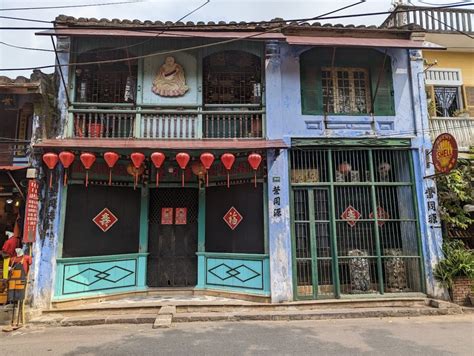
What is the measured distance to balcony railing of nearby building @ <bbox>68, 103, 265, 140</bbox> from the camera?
9.53 metres

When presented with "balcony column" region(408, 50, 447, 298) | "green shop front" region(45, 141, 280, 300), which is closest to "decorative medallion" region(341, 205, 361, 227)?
"balcony column" region(408, 50, 447, 298)

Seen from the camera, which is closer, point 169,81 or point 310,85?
point 169,81

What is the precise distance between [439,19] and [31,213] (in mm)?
13871

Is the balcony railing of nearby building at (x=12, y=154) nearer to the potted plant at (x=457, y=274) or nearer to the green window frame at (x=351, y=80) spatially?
the green window frame at (x=351, y=80)

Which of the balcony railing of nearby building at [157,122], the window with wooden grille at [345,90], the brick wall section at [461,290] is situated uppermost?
the window with wooden grille at [345,90]

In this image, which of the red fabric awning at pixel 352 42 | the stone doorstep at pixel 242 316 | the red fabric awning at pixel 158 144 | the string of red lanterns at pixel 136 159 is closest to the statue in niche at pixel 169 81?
the red fabric awning at pixel 158 144

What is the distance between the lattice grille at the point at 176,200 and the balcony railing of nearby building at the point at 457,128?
25.4 ft

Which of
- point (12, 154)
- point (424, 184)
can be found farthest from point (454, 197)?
point (12, 154)

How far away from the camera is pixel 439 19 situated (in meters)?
11.8

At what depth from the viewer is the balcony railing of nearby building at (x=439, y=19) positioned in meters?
11.4

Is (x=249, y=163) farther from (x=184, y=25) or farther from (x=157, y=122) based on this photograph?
(x=184, y=25)

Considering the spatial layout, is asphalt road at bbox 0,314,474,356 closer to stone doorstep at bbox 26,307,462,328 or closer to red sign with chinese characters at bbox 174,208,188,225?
stone doorstep at bbox 26,307,462,328

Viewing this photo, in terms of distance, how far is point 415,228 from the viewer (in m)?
9.59

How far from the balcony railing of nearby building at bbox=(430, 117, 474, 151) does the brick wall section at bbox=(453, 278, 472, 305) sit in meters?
4.19
